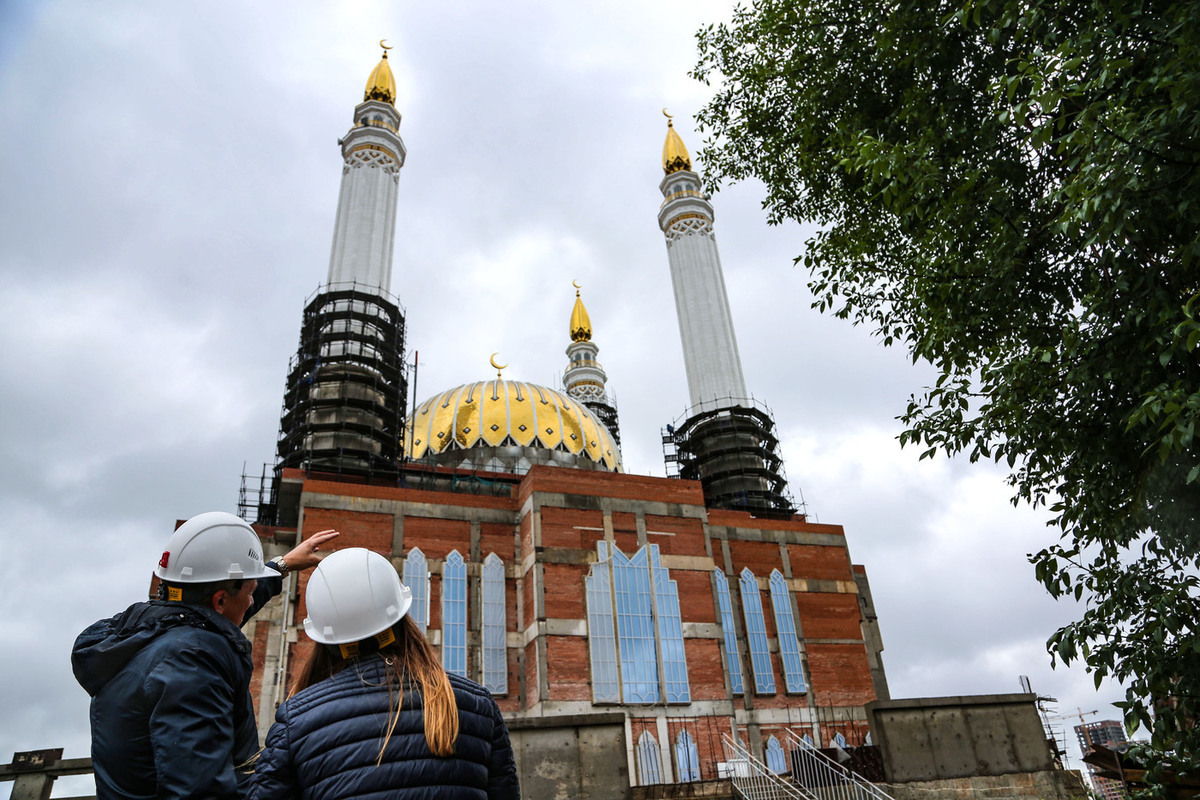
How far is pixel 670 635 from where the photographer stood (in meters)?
26.3

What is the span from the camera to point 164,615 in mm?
3135

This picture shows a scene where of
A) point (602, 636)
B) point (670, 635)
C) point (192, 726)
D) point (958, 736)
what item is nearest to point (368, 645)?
point (192, 726)

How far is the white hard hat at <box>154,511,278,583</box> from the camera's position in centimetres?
340

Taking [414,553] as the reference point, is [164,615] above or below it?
below

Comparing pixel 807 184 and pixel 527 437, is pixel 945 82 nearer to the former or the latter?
pixel 807 184

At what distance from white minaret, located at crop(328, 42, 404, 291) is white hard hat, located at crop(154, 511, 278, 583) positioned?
32028 millimetres

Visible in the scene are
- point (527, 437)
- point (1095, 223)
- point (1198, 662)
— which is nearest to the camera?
point (1198, 662)

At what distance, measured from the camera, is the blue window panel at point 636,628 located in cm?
2519

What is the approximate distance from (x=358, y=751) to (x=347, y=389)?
3005cm

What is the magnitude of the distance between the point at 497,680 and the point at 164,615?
77.7ft

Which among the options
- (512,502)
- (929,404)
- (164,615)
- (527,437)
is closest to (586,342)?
(527,437)

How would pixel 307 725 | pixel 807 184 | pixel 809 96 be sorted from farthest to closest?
pixel 807 184
pixel 809 96
pixel 307 725

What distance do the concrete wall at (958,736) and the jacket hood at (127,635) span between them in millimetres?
10627

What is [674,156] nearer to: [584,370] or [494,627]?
[584,370]
